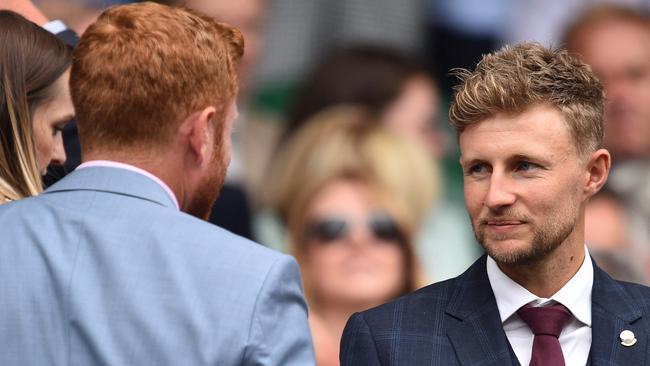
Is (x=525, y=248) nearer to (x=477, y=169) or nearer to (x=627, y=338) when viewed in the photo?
(x=477, y=169)

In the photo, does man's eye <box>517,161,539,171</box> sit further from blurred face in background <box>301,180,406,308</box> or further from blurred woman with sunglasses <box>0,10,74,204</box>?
blurred face in background <box>301,180,406,308</box>

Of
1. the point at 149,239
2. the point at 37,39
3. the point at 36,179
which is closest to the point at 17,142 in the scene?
the point at 36,179

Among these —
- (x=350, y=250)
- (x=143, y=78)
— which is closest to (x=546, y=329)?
(x=143, y=78)

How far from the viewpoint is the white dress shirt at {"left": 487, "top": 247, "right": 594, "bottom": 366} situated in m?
2.74

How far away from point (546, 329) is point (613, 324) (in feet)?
0.56

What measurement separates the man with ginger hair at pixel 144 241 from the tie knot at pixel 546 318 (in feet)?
2.18

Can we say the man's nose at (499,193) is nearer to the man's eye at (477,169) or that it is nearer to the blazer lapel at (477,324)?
the man's eye at (477,169)

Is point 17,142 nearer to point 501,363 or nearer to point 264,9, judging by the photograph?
point 501,363

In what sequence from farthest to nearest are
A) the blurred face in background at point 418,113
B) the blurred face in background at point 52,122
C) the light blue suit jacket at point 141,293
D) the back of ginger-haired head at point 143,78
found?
1. the blurred face in background at point 418,113
2. the blurred face in background at point 52,122
3. the back of ginger-haired head at point 143,78
4. the light blue suit jacket at point 141,293

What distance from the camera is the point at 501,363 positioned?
269 centimetres

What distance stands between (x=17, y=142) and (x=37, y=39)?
33cm

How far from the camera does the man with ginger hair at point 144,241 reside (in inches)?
86.7

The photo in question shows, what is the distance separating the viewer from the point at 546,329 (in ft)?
8.89

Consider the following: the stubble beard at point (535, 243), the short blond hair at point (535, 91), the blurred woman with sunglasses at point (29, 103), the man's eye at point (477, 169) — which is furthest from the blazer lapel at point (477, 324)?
the blurred woman with sunglasses at point (29, 103)
